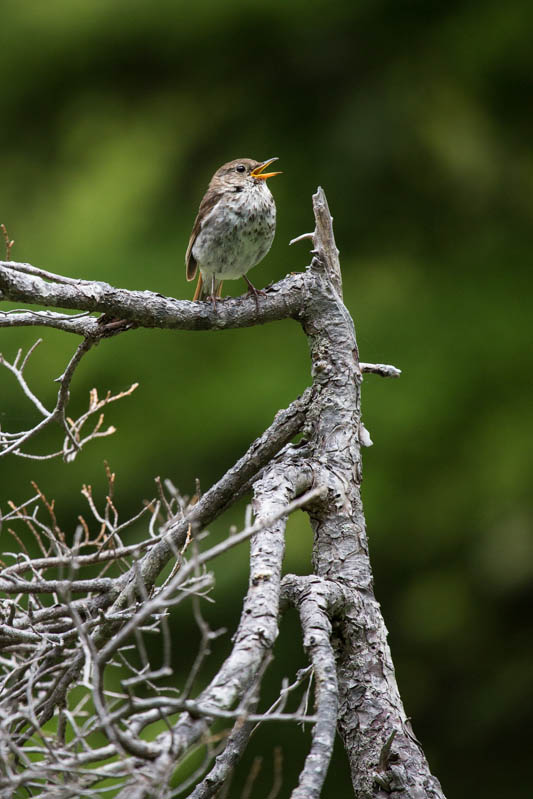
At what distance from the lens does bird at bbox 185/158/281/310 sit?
8.33 feet

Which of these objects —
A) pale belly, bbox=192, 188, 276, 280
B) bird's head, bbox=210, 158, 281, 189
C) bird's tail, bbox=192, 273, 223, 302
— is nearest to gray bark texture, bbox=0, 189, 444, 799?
pale belly, bbox=192, 188, 276, 280

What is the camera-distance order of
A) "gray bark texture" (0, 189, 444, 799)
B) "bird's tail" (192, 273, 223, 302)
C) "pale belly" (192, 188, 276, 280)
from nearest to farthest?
"gray bark texture" (0, 189, 444, 799)
"pale belly" (192, 188, 276, 280)
"bird's tail" (192, 273, 223, 302)

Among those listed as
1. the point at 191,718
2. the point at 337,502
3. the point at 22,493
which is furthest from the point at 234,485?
the point at 22,493

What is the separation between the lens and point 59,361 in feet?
11.9

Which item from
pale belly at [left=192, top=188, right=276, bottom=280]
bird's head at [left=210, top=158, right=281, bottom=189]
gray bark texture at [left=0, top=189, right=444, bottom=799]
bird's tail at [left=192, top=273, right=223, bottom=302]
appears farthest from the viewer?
bird's tail at [left=192, top=273, right=223, bottom=302]

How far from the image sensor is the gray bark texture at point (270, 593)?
1.04 m

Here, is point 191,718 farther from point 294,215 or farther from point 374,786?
point 294,215

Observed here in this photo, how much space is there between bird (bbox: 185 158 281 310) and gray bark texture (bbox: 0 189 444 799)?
581 mm

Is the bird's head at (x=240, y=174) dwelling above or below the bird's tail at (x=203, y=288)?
above

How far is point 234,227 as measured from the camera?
2.55 meters

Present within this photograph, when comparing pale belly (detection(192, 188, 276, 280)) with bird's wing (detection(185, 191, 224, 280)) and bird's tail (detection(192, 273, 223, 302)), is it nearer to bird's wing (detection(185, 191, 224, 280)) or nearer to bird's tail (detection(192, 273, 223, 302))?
bird's wing (detection(185, 191, 224, 280))

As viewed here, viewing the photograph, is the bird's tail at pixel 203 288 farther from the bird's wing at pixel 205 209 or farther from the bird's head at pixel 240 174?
the bird's head at pixel 240 174

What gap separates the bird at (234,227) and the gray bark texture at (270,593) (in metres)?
0.58

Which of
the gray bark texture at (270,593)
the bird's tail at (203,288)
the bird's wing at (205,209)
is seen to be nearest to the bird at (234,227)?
the bird's wing at (205,209)
